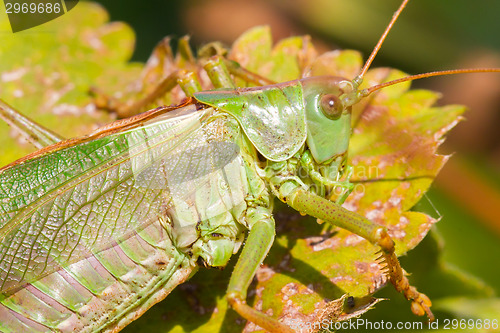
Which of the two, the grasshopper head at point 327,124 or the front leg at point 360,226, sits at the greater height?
the grasshopper head at point 327,124

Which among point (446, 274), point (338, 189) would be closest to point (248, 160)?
point (338, 189)

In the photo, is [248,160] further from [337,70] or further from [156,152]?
[337,70]

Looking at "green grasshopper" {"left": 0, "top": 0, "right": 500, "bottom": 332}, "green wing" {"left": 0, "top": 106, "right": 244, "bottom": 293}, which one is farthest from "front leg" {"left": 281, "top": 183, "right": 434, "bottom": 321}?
"green wing" {"left": 0, "top": 106, "right": 244, "bottom": 293}

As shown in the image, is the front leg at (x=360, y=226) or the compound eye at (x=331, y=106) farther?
the compound eye at (x=331, y=106)

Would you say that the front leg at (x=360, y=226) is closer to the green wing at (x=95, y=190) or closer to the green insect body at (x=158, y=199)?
the green insect body at (x=158, y=199)

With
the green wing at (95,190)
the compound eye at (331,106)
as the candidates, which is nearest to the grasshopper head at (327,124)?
the compound eye at (331,106)

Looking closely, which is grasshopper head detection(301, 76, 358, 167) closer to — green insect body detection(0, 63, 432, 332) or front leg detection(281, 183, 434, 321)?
green insect body detection(0, 63, 432, 332)

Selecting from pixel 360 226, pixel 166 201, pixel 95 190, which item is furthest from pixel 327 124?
pixel 95 190
